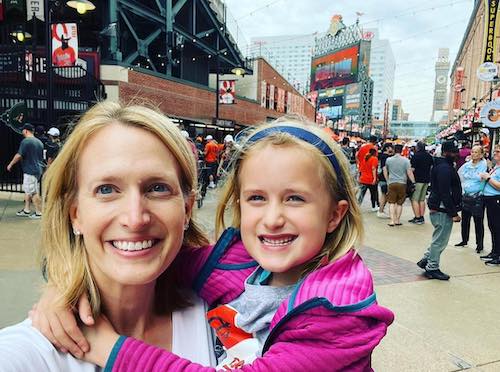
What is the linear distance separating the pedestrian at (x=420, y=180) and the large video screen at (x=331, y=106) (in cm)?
8166

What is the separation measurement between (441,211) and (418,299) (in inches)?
63.3

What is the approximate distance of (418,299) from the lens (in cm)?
517

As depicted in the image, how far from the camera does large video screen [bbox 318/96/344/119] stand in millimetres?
90375

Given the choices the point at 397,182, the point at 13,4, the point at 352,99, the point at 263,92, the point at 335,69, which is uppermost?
the point at 335,69

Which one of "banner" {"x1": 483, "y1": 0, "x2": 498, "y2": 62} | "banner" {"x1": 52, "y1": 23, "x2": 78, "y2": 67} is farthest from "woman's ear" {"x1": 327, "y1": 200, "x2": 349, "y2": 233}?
"banner" {"x1": 483, "y1": 0, "x2": 498, "y2": 62}

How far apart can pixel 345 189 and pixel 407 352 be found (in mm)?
2803

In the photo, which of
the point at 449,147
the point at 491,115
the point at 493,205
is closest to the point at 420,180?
the point at 493,205

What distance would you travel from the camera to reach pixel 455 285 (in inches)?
228

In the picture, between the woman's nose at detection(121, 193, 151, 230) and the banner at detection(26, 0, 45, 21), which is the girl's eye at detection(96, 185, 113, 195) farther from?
the banner at detection(26, 0, 45, 21)

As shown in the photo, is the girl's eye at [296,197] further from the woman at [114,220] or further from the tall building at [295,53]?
the tall building at [295,53]

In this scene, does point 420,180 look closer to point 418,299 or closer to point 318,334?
point 418,299

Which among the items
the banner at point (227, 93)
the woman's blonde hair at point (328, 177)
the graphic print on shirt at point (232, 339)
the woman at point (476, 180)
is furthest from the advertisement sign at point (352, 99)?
the graphic print on shirt at point (232, 339)

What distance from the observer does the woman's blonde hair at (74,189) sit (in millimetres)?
1252

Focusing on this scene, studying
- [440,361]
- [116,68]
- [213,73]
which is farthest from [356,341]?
[213,73]
